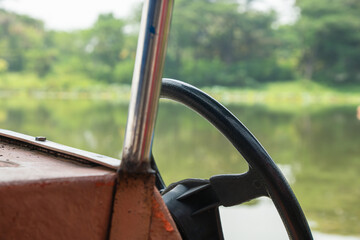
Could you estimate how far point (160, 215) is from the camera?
298mm

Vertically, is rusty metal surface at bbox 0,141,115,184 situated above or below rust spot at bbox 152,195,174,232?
above

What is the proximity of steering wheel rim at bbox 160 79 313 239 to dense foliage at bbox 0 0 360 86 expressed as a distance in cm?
1905

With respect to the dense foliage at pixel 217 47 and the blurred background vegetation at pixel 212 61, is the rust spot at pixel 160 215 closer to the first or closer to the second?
the blurred background vegetation at pixel 212 61

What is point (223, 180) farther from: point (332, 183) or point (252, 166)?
point (332, 183)

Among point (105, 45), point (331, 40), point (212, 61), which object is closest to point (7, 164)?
point (212, 61)

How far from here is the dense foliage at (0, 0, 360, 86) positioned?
20172 millimetres

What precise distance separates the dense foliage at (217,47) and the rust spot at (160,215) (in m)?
19.2

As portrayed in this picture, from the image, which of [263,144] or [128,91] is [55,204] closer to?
[263,144]

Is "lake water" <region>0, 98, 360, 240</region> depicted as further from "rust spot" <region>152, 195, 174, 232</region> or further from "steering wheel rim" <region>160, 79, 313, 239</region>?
"rust spot" <region>152, 195, 174, 232</region>

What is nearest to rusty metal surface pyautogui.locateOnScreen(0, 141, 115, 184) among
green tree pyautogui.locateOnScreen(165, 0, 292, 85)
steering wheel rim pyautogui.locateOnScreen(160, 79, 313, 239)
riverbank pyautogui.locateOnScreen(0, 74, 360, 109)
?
steering wheel rim pyautogui.locateOnScreen(160, 79, 313, 239)

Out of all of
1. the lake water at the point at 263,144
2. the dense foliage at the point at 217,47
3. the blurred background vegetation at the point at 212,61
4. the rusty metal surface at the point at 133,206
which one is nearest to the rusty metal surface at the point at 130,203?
the rusty metal surface at the point at 133,206

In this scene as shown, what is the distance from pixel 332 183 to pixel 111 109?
10958 mm

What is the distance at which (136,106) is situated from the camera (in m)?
0.27

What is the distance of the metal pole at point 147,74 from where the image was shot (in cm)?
27
